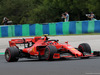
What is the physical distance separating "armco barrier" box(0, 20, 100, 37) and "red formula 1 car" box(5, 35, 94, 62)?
12.7 m

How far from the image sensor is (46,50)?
41.3 ft

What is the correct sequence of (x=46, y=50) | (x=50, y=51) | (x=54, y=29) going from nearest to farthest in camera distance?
1. (x=50, y=51)
2. (x=46, y=50)
3. (x=54, y=29)

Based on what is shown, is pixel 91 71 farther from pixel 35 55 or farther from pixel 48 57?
pixel 35 55

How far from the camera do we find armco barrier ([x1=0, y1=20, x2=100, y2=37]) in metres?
26.5

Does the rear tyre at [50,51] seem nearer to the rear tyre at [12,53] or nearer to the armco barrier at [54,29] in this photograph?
the rear tyre at [12,53]

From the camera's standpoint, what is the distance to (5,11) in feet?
246

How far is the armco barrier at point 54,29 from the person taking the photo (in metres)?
26.5

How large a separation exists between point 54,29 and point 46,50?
14.5 meters

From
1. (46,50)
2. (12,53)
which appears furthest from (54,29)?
(46,50)

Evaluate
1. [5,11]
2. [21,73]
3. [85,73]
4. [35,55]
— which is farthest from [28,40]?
[5,11]

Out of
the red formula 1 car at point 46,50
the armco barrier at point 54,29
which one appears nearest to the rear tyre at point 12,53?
the red formula 1 car at point 46,50

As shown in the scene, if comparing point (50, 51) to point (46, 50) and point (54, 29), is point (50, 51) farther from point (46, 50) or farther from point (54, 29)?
point (54, 29)

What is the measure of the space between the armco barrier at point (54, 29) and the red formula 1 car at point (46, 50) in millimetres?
12718

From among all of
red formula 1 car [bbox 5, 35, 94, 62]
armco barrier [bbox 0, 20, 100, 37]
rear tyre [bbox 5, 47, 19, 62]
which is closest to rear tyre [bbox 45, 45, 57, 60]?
red formula 1 car [bbox 5, 35, 94, 62]
